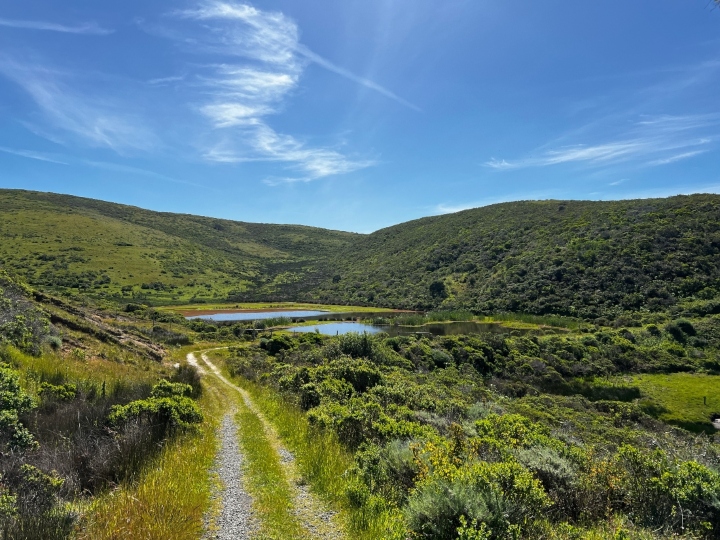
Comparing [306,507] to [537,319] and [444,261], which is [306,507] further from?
[444,261]

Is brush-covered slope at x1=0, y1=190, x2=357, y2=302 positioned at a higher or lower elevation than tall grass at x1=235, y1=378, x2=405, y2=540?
higher

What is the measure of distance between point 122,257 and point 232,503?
5481 inches

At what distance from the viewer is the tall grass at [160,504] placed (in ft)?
15.0

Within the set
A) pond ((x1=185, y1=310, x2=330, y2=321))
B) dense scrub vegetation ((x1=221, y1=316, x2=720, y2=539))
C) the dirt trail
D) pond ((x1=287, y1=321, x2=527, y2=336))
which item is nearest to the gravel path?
the dirt trail

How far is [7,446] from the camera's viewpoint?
18.2ft

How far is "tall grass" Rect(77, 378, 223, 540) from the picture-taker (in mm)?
4562

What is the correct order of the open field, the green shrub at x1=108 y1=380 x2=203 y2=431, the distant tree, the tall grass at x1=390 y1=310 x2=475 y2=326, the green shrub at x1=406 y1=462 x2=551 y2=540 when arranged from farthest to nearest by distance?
the distant tree < the open field < the tall grass at x1=390 y1=310 x2=475 y2=326 < the green shrub at x1=108 y1=380 x2=203 y2=431 < the green shrub at x1=406 y1=462 x2=551 y2=540

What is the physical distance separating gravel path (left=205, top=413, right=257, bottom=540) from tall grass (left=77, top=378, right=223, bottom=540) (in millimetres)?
253

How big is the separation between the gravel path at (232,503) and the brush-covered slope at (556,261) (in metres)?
79.5

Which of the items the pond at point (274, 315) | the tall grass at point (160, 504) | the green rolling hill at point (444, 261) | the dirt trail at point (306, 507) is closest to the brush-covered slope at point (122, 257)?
the green rolling hill at point (444, 261)

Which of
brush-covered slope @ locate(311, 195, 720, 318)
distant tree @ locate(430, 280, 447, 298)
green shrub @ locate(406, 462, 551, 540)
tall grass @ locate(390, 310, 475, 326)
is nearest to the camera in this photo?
green shrub @ locate(406, 462, 551, 540)

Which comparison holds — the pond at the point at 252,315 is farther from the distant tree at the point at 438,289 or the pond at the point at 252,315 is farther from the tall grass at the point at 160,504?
the tall grass at the point at 160,504

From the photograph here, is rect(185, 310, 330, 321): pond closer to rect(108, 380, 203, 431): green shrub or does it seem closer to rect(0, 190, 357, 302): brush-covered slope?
rect(0, 190, 357, 302): brush-covered slope

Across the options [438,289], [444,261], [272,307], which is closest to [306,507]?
[272,307]
